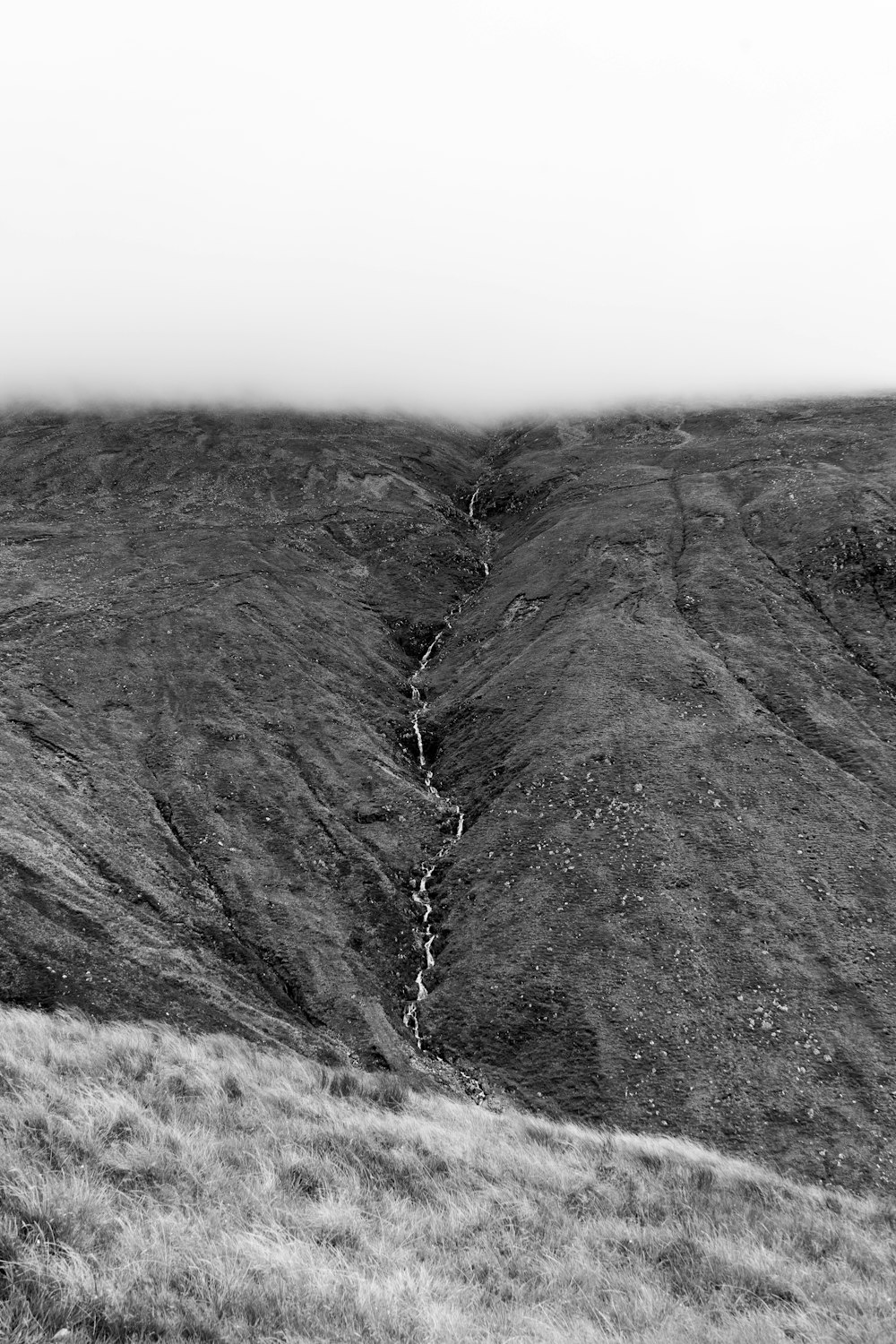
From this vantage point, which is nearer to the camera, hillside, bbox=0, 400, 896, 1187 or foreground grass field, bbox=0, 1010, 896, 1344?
foreground grass field, bbox=0, 1010, 896, 1344

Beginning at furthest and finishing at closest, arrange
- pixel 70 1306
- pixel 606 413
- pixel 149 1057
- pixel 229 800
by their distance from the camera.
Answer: pixel 606 413 < pixel 229 800 < pixel 149 1057 < pixel 70 1306

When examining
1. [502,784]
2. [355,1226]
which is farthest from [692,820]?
[355,1226]

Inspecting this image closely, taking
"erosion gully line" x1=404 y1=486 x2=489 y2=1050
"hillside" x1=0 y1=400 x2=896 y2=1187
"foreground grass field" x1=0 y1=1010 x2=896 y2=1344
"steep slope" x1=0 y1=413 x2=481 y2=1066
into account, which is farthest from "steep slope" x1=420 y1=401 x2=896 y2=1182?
"foreground grass field" x1=0 y1=1010 x2=896 y2=1344

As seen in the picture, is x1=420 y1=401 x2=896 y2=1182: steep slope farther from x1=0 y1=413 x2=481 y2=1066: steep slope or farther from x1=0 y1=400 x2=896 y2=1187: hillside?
x1=0 y1=413 x2=481 y2=1066: steep slope

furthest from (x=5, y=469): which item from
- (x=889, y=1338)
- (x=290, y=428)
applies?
(x=889, y=1338)

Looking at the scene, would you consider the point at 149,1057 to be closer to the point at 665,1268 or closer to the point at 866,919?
the point at 665,1268

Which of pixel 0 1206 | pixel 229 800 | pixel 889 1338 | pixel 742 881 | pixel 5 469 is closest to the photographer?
pixel 0 1206
